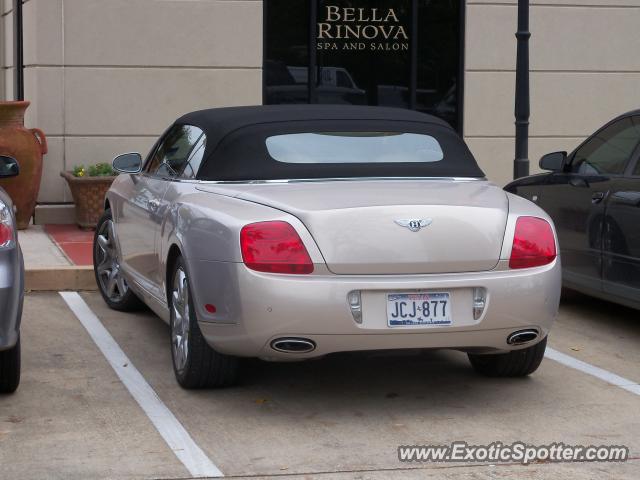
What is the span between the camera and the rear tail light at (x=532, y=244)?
6.14 m

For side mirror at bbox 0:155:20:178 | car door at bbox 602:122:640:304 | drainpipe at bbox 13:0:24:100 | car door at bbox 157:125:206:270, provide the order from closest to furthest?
car door at bbox 157:125:206:270, side mirror at bbox 0:155:20:178, car door at bbox 602:122:640:304, drainpipe at bbox 13:0:24:100

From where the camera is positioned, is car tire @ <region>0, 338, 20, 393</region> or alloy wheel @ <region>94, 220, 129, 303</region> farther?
alloy wheel @ <region>94, 220, 129, 303</region>

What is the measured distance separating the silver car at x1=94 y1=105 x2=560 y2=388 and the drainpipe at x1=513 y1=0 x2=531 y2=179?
415cm

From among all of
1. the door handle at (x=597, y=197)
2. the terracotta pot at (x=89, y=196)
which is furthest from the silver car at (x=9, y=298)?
the terracotta pot at (x=89, y=196)

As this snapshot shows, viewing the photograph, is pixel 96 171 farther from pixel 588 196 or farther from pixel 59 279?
pixel 588 196

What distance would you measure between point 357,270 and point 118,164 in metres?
2.91

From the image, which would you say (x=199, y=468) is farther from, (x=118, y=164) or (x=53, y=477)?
(x=118, y=164)

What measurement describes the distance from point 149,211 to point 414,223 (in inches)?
83.9

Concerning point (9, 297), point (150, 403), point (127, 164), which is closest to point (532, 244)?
point (150, 403)

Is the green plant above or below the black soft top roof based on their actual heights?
below

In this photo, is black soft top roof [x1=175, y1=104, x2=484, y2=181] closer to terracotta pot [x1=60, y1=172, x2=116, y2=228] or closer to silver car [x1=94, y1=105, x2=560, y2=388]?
silver car [x1=94, y1=105, x2=560, y2=388]

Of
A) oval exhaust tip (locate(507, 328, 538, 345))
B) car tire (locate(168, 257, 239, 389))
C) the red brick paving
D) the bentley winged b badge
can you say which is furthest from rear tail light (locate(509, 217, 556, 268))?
the red brick paving

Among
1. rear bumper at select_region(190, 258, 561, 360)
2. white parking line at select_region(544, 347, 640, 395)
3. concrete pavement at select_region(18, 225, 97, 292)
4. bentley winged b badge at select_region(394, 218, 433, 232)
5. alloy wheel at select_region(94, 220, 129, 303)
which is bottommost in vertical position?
white parking line at select_region(544, 347, 640, 395)

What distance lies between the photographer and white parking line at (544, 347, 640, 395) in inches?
272
